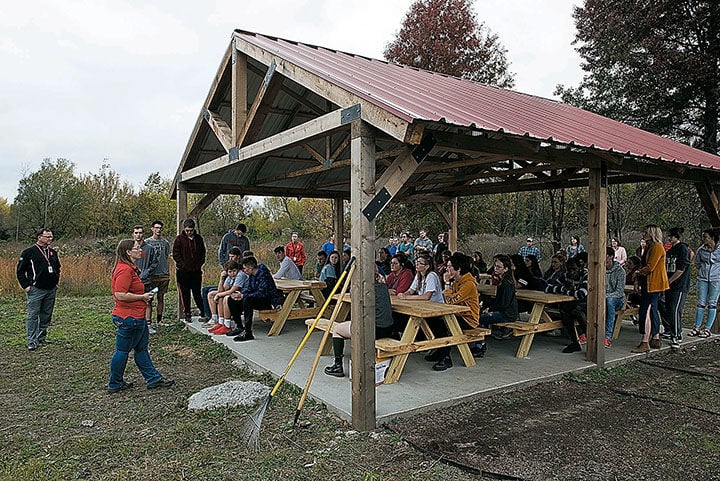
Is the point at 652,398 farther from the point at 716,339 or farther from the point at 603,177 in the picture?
the point at 716,339

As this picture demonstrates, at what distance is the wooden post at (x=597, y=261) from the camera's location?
5617 mm

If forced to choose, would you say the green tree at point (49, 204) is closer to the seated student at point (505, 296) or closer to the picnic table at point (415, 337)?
the picnic table at point (415, 337)

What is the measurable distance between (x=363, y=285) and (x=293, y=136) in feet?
5.95

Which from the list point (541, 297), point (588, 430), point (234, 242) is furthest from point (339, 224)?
point (588, 430)

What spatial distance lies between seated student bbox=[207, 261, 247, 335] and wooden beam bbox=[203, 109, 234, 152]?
1.66 metres

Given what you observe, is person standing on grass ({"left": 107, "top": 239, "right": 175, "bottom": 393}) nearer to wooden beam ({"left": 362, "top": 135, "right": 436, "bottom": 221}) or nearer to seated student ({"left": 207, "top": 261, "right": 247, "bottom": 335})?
seated student ({"left": 207, "top": 261, "right": 247, "bottom": 335})

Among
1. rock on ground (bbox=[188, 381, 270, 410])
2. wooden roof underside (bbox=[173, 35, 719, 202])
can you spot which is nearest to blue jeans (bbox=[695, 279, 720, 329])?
wooden roof underside (bbox=[173, 35, 719, 202])

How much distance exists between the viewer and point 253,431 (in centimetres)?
371

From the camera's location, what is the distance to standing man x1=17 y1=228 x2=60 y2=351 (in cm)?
662

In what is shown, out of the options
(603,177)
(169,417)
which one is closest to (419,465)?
(169,417)

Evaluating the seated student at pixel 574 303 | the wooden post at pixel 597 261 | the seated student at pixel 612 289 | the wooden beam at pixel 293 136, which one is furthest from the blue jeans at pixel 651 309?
the wooden beam at pixel 293 136

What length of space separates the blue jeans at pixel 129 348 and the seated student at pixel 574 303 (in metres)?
4.71

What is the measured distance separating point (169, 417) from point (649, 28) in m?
14.9

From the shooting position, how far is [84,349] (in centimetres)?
671
